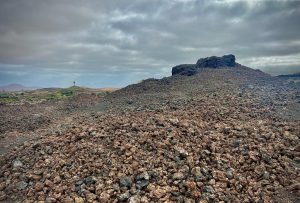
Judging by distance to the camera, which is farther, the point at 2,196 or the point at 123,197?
the point at 2,196

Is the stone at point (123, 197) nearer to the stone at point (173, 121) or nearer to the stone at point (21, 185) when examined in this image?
the stone at point (21, 185)

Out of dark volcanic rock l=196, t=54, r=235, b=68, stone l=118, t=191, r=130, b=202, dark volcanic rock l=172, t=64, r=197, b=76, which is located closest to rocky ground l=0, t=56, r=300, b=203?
stone l=118, t=191, r=130, b=202

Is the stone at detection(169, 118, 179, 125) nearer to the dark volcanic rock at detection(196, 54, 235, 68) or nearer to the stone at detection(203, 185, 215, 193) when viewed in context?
the stone at detection(203, 185, 215, 193)

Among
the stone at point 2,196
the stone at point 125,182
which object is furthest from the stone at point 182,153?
the stone at point 2,196

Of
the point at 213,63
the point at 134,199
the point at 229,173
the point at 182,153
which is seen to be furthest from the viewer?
the point at 213,63

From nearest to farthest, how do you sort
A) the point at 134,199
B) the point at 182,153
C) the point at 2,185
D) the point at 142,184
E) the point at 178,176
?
1. the point at 134,199
2. the point at 142,184
3. the point at 178,176
4. the point at 182,153
5. the point at 2,185

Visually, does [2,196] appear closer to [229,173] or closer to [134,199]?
[134,199]

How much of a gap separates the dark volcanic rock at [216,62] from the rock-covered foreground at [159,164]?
43.0 metres

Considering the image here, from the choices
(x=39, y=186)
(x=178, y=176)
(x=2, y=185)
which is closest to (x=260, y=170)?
(x=178, y=176)

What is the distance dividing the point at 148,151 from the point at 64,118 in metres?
18.4

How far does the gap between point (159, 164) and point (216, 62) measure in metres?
50.0

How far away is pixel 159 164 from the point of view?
37.9 ft

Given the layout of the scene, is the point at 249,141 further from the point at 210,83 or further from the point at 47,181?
the point at 210,83

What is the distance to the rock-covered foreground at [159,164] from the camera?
33.5 ft
